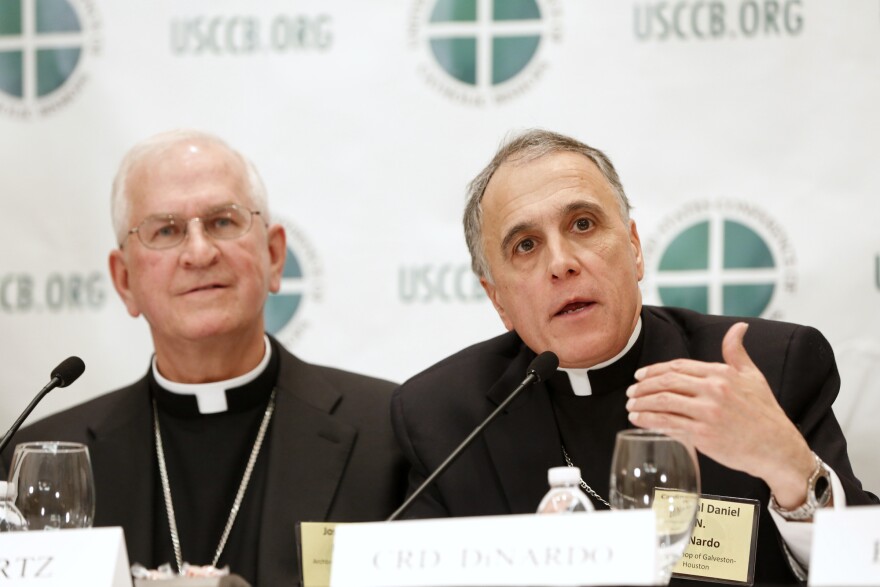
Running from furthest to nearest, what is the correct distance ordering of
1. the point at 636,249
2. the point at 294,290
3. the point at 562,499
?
1. the point at 294,290
2. the point at 636,249
3. the point at 562,499

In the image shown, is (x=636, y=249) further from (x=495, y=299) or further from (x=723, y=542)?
(x=723, y=542)

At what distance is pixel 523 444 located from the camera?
106 inches

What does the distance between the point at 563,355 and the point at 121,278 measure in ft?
4.85

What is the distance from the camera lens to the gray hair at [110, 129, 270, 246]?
327 cm

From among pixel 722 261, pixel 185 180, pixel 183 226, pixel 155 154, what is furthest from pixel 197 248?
pixel 722 261

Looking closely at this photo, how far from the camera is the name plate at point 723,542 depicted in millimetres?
2115

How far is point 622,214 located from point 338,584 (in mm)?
1385

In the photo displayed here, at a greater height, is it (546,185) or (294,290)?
(546,185)

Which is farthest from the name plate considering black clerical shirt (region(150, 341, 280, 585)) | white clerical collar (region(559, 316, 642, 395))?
black clerical shirt (region(150, 341, 280, 585))

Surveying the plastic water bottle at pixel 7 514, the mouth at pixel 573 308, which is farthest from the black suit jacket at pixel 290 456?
the plastic water bottle at pixel 7 514

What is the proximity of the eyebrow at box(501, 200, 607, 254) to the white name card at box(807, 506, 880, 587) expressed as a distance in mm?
1186

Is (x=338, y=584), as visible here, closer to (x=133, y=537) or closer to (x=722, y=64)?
(x=133, y=537)

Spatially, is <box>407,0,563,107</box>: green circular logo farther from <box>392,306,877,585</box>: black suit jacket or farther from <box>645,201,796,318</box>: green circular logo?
<box>392,306,877,585</box>: black suit jacket

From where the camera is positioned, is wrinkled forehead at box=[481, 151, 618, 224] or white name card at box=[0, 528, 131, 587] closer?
white name card at box=[0, 528, 131, 587]
